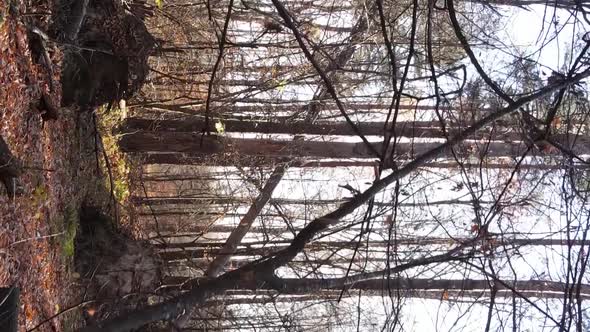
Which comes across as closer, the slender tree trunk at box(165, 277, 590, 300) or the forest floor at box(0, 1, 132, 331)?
the slender tree trunk at box(165, 277, 590, 300)

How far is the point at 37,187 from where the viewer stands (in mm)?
5828

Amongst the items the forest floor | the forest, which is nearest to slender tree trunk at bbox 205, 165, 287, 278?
the forest

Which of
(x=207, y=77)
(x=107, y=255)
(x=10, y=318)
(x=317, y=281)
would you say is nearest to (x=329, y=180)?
(x=207, y=77)

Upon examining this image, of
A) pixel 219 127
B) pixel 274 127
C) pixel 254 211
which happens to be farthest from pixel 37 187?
pixel 254 211

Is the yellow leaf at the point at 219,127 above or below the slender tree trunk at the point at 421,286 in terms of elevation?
above

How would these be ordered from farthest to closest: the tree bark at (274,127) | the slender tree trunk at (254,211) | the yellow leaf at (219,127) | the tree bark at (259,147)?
the slender tree trunk at (254,211), the tree bark at (274,127), the tree bark at (259,147), the yellow leaf at (219,127)

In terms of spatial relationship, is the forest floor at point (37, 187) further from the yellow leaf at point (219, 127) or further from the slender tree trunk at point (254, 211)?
the slender tree trunk at point (254, 211)

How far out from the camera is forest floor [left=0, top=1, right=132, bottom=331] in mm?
4973

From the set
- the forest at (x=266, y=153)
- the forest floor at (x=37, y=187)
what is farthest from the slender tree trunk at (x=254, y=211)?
the forest floor at (x=37, y=187)

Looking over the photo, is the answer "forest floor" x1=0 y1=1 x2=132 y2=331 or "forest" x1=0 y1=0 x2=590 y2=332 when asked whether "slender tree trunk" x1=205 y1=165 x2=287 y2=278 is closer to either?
"forest" x1=0 y1=0 x2=590 y2=332

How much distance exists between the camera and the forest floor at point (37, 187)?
497 centimetres

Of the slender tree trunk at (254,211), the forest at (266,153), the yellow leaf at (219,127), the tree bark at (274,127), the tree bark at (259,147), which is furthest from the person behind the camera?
the slender tree trunk at (254,211)

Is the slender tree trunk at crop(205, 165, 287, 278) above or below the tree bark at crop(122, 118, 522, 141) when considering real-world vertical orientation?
below

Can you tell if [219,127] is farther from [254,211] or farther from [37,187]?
[37,187]
